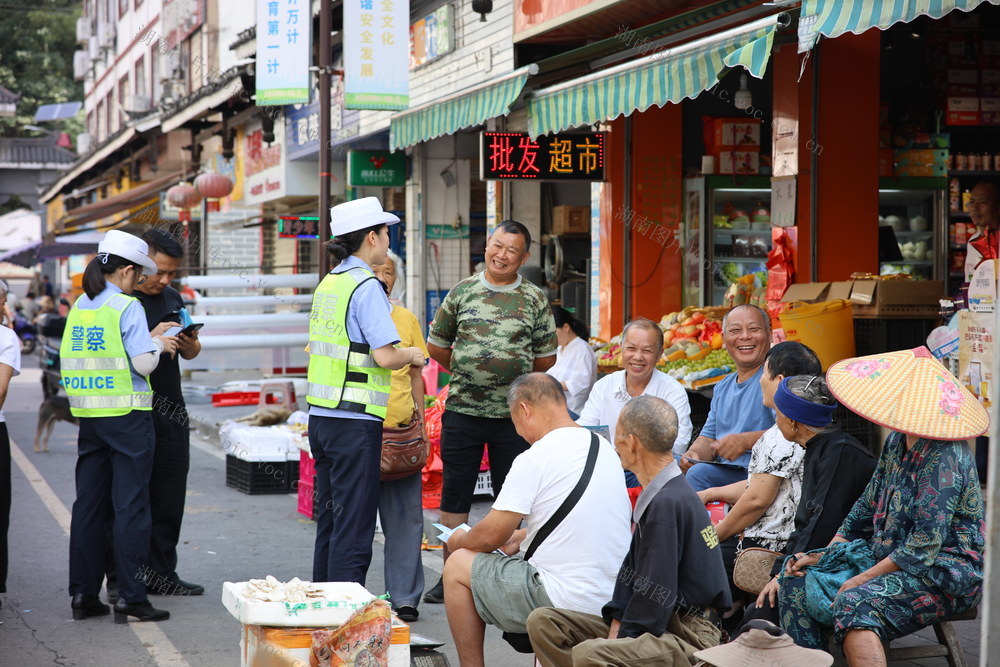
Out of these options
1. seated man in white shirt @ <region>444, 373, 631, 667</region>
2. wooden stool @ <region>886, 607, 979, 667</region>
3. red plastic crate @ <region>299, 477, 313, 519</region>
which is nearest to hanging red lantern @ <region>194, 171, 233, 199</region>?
red plastic crate @ <region>299, 477, 313, 519</region>

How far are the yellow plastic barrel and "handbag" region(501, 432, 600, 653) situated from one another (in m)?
3.97

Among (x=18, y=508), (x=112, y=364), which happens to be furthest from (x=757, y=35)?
(x=18, y=508)

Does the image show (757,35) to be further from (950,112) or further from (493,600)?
(950,112)

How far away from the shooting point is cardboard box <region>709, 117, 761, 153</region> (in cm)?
1110

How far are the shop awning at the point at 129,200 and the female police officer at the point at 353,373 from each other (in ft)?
60.3

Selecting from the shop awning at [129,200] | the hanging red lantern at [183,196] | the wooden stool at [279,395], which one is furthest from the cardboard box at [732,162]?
the shop awning at [129,200]

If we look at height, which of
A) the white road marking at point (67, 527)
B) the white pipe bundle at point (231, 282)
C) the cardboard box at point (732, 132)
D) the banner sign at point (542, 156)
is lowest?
the white road marking at point (67, 527)

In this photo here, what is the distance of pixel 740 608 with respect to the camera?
4.93 metres

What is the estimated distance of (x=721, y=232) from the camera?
11359 millimetres

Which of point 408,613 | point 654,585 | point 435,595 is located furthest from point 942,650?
point 435,595

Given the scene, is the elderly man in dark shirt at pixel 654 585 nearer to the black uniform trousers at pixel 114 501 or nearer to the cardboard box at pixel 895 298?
the black uniform trousers at pixel 114 501

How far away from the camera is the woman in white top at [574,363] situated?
28.2ft

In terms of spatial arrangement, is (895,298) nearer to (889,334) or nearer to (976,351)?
(889,334)

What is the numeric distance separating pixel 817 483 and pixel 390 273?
2.96 meters
